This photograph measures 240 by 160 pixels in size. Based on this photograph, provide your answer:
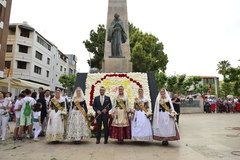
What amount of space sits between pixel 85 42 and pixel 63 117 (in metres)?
24.0

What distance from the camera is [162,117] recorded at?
5781 millimetres

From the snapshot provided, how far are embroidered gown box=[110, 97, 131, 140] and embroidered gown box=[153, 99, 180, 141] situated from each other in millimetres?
886

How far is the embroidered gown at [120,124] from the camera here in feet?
19.5

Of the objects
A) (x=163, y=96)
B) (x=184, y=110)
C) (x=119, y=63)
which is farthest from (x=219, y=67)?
(x=163, y=96)

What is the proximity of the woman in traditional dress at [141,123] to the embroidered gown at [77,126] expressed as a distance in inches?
61.4

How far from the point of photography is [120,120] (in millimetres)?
5988

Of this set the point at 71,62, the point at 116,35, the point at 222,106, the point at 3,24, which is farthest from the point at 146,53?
the point at 71,62

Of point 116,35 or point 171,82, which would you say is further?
point 171,82

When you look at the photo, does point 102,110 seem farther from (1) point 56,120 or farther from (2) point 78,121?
(1) point 56,120

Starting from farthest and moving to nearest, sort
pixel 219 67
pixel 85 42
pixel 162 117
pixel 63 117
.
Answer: pixel 219 67 → pixel 85 42 → pixel 63 117 → pixel 162 117

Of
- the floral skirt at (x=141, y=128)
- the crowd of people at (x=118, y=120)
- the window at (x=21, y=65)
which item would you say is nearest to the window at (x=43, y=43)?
the window at (x=21, y=65)

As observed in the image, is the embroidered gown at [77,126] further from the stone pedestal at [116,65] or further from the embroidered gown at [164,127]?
the stone pedestal at [116,65]

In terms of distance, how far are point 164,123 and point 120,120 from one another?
138 centimetres

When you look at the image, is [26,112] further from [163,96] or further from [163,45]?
[163,45]
